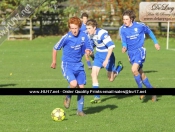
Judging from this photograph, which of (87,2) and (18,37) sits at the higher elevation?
(87,2)

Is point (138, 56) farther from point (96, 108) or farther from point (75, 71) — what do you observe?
point (75, 71)

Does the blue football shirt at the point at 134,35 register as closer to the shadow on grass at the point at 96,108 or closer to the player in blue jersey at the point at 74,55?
the shadow on grass at the point at 96,108

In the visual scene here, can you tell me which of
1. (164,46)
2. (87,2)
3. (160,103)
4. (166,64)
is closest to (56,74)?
(166,64)

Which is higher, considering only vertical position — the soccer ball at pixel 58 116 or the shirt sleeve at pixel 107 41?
the shirt sleeve at pixel 107 41

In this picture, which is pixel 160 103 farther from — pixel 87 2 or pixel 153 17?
pixel 87 2

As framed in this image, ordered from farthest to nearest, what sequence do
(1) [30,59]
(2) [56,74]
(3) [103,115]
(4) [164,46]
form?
1. (4) [164,46]
2. (1) [30,59]
3. (2) [56,74]
4. (3) [103,115]

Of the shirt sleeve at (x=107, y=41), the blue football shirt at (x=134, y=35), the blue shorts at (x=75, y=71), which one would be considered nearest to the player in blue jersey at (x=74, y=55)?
the blue shorts at (x=75, y=71)

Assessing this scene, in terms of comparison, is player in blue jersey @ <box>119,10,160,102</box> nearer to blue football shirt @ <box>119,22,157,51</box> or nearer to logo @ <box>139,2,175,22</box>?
blue football shirt @ <box>119,22,157,51</box>

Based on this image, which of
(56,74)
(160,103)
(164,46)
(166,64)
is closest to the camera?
(160,103)

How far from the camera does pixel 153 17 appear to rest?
3350 cm

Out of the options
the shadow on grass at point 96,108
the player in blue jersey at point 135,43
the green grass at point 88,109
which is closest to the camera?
the green grass at point 88,109

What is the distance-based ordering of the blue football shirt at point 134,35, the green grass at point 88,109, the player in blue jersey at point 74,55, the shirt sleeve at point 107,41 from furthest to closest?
the blue football shirt at point 134,35, the shirt sleeve at point 107,41, the player in blue jersey at point 74,55, the green grass at point 88,109

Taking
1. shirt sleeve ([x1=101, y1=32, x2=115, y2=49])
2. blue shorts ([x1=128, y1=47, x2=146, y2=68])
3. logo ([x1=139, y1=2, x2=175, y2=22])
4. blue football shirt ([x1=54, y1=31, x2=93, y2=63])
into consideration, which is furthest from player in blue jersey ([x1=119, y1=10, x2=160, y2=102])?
logo ([x1=139, y1=2, x2=175, y2=22])

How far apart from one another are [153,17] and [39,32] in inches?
352
